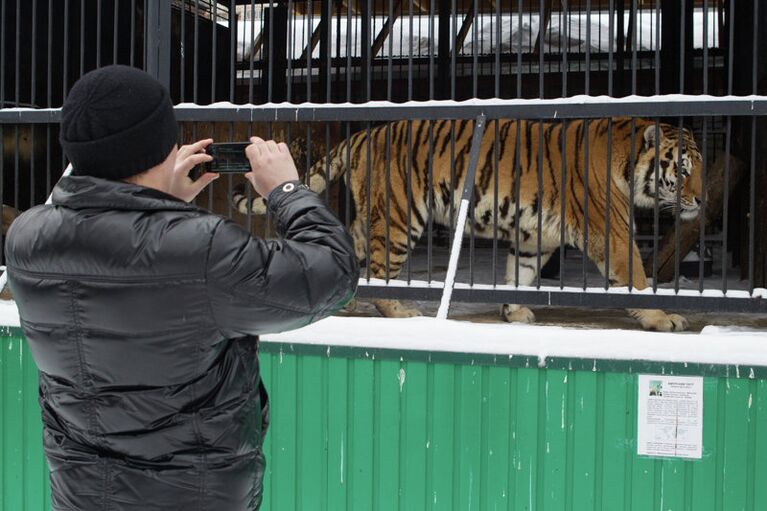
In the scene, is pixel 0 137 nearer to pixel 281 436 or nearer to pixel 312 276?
pixel 281 436

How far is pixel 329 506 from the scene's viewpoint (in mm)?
3229

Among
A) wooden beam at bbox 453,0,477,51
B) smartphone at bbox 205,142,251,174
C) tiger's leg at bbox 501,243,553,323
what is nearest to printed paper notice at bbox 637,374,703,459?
smartphone at bbox 205,142,251,174

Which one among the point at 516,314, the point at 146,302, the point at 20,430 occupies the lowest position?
the point at 20,430

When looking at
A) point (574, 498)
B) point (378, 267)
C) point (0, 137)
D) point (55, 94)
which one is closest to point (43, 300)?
point (574, 498)

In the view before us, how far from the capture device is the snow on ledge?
9.50 ft

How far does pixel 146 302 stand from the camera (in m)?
1.63

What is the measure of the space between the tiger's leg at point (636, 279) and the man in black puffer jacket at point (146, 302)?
3.03 metres

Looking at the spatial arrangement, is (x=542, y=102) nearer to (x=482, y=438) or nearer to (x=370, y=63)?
(x=482, y=438)

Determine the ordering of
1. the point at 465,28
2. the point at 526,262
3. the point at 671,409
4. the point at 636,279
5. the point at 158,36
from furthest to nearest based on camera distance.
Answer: the point at 465,28 → the point at 526,262 → the point at 636,279 → the point at 158,36 → the point at 671,409

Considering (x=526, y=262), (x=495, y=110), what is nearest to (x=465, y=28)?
(x=526, y=262)

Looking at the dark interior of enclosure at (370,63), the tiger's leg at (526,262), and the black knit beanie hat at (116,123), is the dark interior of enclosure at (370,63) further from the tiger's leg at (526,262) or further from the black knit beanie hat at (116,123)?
the black knit beanie hat at (116,123)

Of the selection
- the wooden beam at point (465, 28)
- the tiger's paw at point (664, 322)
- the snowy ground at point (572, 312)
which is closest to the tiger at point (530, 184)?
the snowy ground at point (572, 312)

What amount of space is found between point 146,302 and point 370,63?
328 centimetres

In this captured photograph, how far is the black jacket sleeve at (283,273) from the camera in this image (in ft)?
5.25
